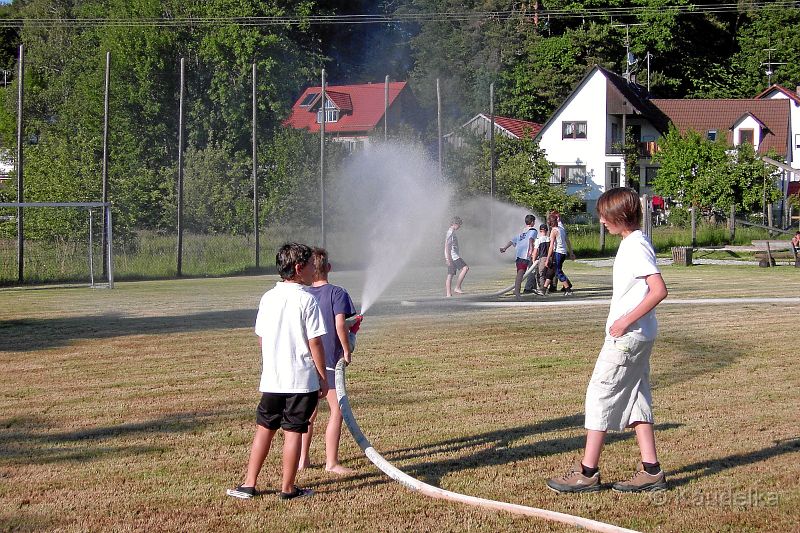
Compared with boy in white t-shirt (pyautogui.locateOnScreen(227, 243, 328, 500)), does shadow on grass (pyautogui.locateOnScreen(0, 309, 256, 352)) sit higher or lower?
lower

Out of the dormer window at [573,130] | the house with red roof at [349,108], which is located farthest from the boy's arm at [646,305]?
the dormer window at [573,130]

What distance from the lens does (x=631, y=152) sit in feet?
220

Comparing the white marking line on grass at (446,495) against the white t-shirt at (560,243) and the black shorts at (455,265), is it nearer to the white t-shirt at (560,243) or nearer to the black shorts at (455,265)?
the black shorts at (455,265)

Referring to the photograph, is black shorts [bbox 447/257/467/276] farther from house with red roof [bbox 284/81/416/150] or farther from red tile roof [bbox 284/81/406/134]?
red tile roof [bbox 284/81/406/134]

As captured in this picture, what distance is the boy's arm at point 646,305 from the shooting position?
19.6ft

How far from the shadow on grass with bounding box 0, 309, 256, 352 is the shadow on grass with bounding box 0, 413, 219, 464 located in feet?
18.5

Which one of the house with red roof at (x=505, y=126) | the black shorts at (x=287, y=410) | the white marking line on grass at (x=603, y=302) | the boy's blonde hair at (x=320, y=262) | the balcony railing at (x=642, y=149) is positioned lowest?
the white marking line on grass at (x=603, y=302)

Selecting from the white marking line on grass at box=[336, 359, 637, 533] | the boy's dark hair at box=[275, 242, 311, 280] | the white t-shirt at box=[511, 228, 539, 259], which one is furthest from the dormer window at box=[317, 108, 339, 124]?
the boy's dark hair at box=[275, 242, 311, 280]

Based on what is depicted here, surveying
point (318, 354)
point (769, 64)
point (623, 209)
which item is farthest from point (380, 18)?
point (318, 354)

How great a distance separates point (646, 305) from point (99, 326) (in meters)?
12.0

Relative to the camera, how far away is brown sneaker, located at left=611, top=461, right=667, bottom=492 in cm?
619

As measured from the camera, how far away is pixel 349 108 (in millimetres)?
64000

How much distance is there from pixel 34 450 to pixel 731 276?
2257 cm

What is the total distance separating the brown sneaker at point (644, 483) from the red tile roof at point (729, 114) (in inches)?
2605
